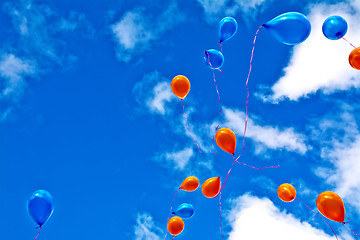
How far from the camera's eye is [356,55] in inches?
261

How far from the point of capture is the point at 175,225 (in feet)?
23.0

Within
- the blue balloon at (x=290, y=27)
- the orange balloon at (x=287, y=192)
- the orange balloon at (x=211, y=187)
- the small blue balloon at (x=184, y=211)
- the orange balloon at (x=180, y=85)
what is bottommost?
the small blue balloon at (x=184, y=211)

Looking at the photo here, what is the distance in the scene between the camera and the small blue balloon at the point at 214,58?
736 centimetres

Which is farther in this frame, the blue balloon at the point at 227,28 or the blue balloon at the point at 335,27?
the blue balloon at the point at 227,28

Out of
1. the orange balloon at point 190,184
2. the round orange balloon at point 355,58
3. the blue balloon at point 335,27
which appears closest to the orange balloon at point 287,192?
the orange balloon at point 190,184

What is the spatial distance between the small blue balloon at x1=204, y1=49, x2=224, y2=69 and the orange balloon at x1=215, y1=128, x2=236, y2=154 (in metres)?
1.83

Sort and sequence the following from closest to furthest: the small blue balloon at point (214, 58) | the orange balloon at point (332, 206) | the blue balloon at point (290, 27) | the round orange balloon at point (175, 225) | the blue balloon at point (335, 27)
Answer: the blue balloon at point (290, 27) → the orange balloon at point (332, 206) → the blue balloon at point (335, 27) → the round orange balloon at point (175, 225) → the small blue balloon at point (214, 58)

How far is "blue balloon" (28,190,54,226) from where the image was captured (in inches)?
233

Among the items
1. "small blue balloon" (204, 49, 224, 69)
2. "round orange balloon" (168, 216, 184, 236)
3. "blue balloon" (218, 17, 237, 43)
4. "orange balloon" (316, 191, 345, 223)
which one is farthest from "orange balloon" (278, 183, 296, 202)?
"blue balloon" (218, 17, 237, 43)

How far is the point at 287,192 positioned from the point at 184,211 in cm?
249

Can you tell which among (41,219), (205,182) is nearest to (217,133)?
(205,182)

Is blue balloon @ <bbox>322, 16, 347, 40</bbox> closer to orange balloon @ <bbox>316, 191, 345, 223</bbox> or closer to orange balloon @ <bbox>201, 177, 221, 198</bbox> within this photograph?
orange balloon @ <bbox>316, 191, 345, 223</bbox>

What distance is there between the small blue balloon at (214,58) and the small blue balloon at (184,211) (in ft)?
11.6

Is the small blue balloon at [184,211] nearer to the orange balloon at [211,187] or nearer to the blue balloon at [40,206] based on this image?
the orange balloon at [211,187]
